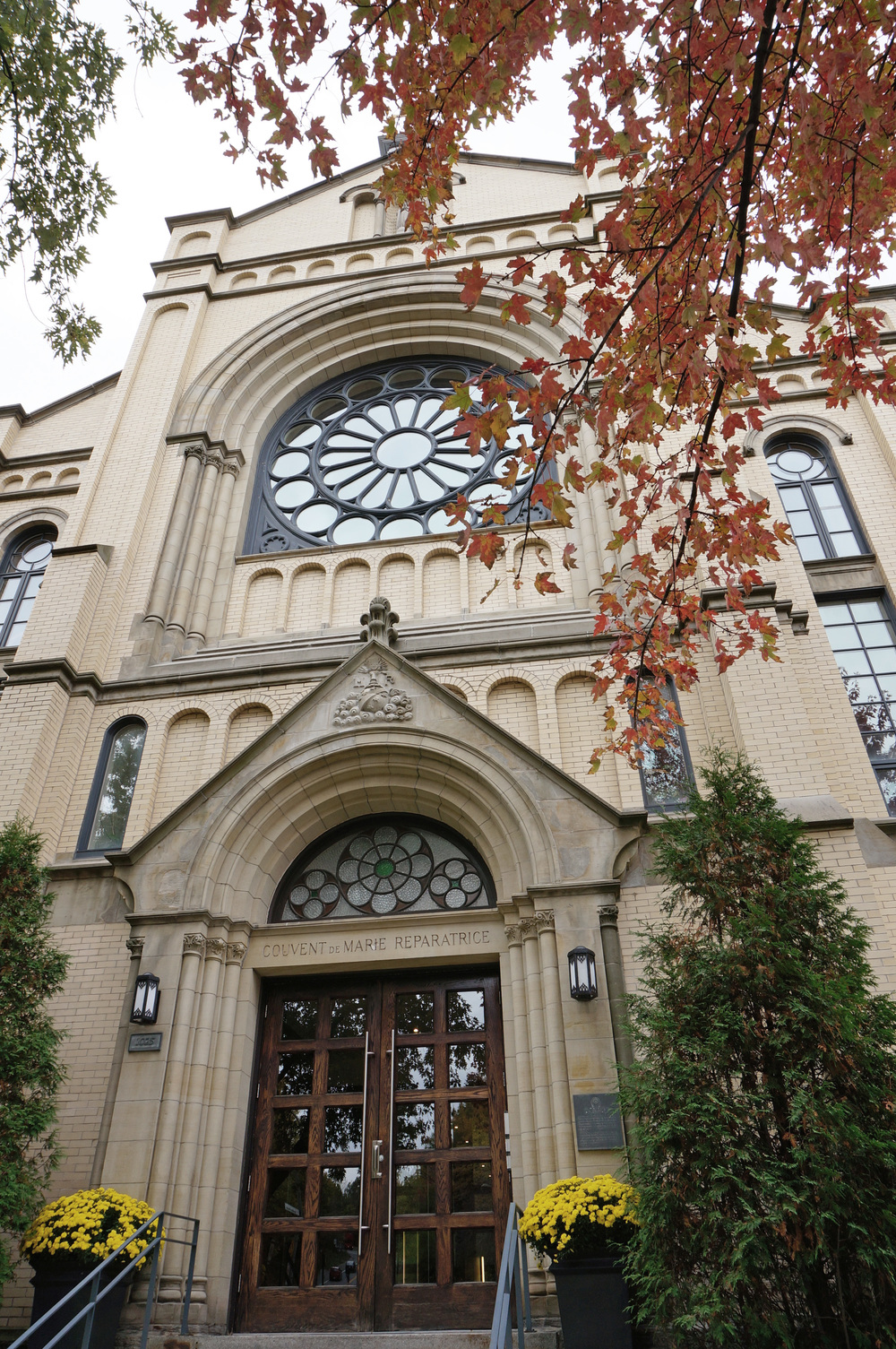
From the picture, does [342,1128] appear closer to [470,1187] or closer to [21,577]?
[470,1187]

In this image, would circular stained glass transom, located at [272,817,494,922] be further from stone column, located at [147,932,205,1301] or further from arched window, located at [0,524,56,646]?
arched window, located at [0,524,56,646]

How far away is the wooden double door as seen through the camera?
8.08 meters

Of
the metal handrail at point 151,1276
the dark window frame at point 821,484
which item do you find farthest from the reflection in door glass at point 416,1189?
the dark window frame at point 821,484

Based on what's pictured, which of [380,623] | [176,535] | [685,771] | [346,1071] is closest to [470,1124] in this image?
[346,1071]

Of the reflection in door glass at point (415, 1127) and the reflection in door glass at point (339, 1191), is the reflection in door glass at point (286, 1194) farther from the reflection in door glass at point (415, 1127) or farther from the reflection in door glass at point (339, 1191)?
the reflection in door glass at point (415, 1127)

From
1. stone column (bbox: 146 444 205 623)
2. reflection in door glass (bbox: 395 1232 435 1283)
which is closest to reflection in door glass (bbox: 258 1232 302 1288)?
reflection in door glass (bbox: 395 1232 435 1283)

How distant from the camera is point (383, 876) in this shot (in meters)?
9.93

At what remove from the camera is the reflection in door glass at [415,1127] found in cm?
861

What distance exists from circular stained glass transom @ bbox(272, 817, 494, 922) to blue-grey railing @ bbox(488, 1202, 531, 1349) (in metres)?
2.97

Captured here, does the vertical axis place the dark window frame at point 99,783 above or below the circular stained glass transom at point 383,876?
above

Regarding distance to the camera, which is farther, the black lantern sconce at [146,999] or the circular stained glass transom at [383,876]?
the circular stained glass transom at [383,876]

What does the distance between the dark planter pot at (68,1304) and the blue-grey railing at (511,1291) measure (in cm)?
282

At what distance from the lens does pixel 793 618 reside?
1015 cm

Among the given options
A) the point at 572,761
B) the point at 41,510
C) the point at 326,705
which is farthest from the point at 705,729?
the point at 41,510
